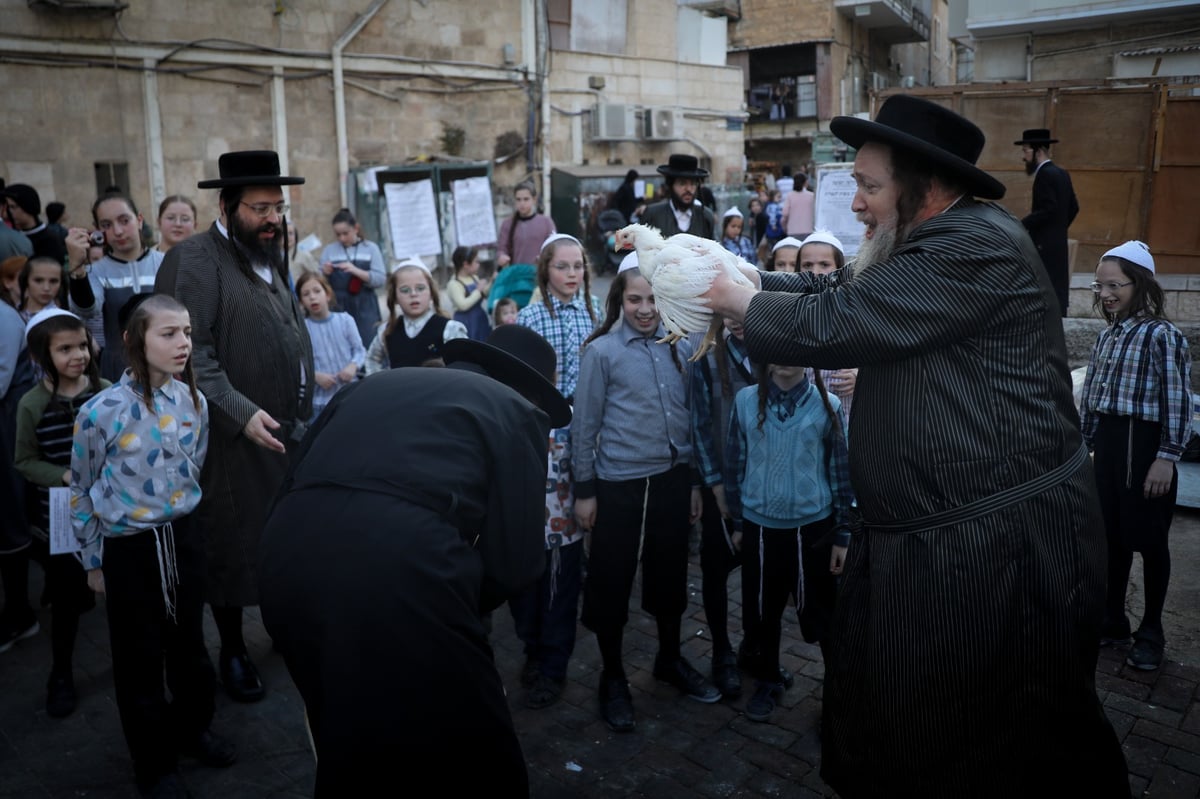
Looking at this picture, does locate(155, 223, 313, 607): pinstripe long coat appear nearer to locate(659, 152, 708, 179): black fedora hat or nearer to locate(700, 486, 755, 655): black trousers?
locate(700, 486, 755, 655): black trousers

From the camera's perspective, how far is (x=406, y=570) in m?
2.29

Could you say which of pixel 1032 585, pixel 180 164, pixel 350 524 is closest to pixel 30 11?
pixel 180 164

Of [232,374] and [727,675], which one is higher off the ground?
[232,374]

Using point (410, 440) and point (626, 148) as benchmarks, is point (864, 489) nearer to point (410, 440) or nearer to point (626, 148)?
point (410, 440)

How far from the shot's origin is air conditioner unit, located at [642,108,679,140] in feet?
58.6

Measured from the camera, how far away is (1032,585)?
7.72ft

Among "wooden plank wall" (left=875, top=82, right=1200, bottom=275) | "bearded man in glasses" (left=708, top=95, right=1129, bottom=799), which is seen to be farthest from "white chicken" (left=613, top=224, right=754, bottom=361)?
"wooden plank wall" (left=875, top=82, right=1200, bottom=275)

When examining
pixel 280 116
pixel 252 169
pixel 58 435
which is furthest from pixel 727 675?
pixel 280 116

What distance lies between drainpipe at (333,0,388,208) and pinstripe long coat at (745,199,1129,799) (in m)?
12.2

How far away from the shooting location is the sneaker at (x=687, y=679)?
4.37 m

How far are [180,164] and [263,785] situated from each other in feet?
34.1

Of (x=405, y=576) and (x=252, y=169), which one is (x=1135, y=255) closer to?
(x=405, y=576)

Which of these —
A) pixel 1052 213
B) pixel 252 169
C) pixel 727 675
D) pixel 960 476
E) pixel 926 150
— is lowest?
pixel 727 675

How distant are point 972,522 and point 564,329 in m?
3.03
